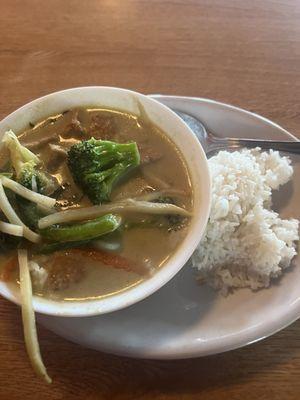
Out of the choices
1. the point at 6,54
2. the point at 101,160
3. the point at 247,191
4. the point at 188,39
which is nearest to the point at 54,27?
the point at 6,54

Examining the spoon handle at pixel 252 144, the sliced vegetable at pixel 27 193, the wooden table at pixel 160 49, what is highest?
the wooden table at pixel 160 49

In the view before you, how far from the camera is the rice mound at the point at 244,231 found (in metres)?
1.62

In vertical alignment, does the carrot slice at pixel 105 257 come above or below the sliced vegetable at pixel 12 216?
below

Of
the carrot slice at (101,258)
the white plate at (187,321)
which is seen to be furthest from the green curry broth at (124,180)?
the white plate at (187,321)

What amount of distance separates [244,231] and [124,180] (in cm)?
45

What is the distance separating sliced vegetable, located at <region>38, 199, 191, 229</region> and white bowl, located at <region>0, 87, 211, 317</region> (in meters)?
0.07

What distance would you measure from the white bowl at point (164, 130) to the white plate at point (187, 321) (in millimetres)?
162

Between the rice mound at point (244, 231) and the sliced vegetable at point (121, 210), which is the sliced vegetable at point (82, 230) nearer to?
the sliced vegetable at point (121, 210)

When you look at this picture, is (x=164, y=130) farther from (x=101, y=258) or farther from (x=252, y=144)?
(x=101, y=258)

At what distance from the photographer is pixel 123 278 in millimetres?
1417

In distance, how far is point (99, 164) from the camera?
1.53 metres

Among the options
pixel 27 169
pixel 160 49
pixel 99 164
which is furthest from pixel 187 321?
pixel 160 49

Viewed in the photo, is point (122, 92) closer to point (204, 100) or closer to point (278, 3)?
point (204, 100)

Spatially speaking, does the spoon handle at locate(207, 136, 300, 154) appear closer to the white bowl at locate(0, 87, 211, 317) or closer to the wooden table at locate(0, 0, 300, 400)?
the wooden table at locate(0, 0, 300, 400)
